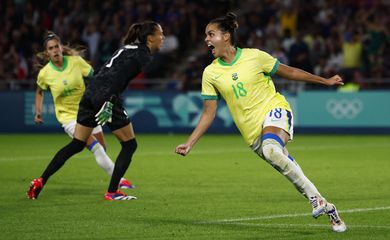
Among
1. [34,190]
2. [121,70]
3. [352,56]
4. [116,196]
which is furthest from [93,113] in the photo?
[352,56]

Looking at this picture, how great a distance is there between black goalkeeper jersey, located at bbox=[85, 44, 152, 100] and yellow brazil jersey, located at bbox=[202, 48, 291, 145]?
6.75ft

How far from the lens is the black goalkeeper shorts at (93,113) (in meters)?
11.7

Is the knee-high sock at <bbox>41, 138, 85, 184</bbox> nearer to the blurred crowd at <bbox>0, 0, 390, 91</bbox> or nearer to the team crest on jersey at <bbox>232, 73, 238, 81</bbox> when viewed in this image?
the team crest on jersey at <bbox>232, 73, 238, 81</bbox>

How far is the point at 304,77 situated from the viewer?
9500 mm

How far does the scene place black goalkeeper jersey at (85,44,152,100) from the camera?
461 inches

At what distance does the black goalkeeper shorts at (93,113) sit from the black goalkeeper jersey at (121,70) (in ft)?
0.33

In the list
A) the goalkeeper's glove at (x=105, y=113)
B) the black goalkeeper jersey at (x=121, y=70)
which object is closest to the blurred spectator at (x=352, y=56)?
the black goalkeeper jersey at (x=121, y=70)

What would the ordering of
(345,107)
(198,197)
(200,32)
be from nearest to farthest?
1. (198,197)
2. (345,107)
3. (200,32)

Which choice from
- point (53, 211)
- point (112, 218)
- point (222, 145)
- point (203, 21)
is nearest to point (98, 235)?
point (112, 218)

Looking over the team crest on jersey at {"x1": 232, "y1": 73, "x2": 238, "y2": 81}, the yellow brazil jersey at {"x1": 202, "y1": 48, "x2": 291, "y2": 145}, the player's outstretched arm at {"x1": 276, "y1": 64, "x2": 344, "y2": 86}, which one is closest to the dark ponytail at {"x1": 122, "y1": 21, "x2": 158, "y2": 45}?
the yellow brazil jersey at {"x1": 202, "y1": 48, "x2": 291, "y2": 145}

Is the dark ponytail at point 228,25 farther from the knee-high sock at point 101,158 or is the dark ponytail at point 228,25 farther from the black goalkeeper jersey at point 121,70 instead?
the knee-high sock at point 101,158

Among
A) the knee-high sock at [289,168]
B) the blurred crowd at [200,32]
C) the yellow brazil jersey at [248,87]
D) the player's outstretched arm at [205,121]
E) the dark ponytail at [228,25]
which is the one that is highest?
the dark ponytail at [228,25]

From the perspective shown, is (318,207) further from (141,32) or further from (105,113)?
(141,32)

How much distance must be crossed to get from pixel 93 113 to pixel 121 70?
630 millimetres
